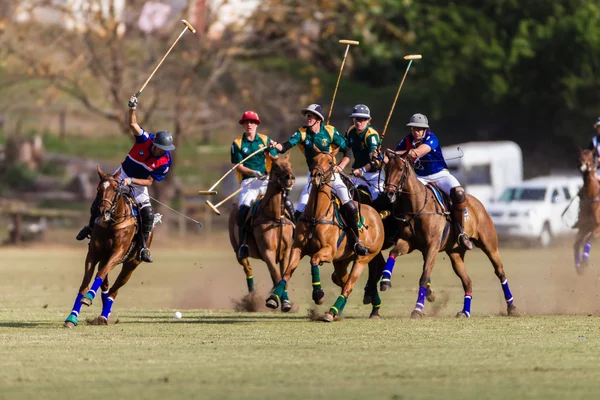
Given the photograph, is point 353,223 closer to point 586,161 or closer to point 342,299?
point 342,299

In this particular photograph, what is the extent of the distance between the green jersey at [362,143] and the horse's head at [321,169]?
3.32 ft

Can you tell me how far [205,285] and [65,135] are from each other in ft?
97.2

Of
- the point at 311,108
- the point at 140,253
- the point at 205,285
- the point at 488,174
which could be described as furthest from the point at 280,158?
the point at 488,174

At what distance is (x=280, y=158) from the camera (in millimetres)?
14227

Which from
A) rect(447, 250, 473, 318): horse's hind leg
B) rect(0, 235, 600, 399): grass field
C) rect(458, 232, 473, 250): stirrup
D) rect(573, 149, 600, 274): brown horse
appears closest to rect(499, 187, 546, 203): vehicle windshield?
rect(573, 149, 600, 274): brown horse

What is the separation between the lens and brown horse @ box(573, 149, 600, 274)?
68.6 feet

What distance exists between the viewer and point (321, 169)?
14141 millimetres

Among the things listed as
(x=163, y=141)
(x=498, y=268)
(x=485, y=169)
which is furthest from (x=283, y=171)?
(x=485, y=169)

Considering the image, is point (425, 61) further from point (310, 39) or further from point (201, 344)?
point (201, 344)

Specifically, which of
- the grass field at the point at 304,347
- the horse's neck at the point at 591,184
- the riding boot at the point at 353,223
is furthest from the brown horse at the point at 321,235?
the horse's neck at the point at 591,184

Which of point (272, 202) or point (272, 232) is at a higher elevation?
point (272, 202)

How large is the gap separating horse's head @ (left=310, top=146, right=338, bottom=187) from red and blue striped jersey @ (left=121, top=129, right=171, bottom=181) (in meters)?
1.73

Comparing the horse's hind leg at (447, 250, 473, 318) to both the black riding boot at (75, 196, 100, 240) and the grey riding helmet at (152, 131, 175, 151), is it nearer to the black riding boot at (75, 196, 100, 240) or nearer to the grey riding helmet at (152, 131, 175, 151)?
the grey riding helmet at (152, 131, 175, 151)

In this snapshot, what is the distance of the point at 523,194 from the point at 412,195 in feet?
66.9
